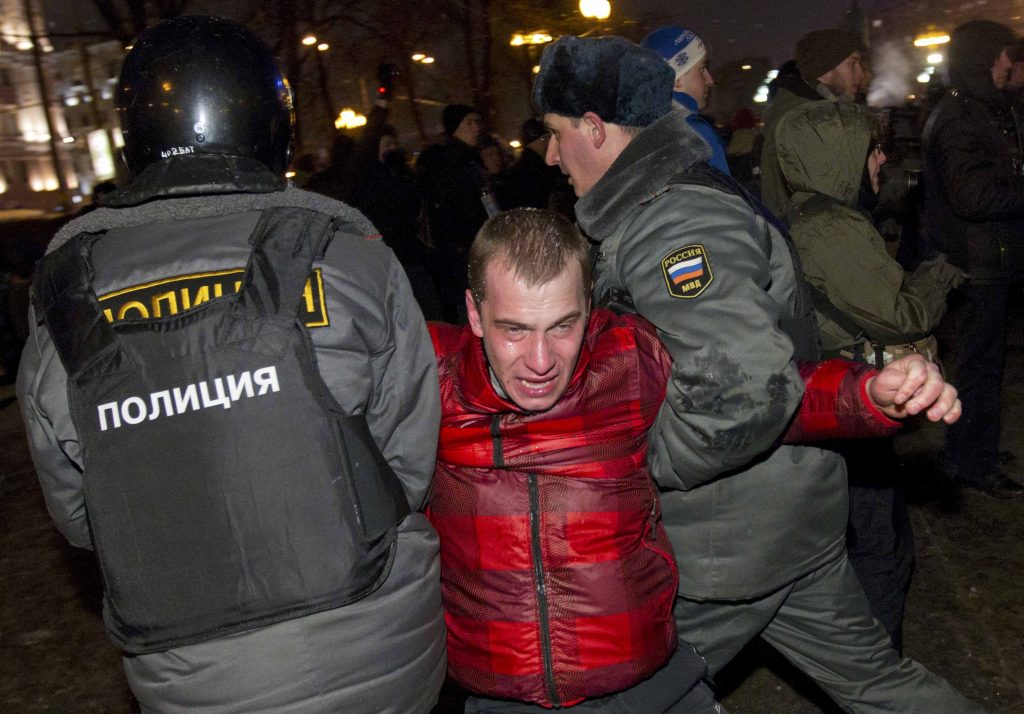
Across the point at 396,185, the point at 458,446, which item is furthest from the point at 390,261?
the point at 396,185

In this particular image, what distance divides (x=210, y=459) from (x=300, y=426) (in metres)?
0.17

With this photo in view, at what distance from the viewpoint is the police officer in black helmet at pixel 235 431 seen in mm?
1645

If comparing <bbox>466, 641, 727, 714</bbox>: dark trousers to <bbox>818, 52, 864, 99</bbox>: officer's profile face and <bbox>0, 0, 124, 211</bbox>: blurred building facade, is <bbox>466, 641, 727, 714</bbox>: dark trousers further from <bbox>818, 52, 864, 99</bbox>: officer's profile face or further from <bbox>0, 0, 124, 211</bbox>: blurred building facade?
<bbox>0, 0, 124, 211</bbox>: blurred building facade

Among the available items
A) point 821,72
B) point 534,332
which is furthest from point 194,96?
point 821,72

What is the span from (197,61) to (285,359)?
767mm

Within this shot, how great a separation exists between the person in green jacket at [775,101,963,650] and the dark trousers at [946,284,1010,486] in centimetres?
197

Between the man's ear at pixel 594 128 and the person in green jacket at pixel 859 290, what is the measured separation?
3.14ft

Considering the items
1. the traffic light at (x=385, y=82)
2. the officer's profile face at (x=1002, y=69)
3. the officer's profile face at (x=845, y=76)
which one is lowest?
the traffic light at (x=385, y=82)

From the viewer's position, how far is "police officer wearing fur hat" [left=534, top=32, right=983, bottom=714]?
81.0 inches

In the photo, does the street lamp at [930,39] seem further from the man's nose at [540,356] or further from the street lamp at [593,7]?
the man's nose at [540,356]

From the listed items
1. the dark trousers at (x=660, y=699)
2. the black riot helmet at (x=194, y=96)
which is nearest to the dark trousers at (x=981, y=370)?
the dark trousers at (x=660, y=699)

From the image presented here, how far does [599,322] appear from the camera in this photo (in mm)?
2242

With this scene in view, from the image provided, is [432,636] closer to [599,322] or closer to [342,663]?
[342,663]

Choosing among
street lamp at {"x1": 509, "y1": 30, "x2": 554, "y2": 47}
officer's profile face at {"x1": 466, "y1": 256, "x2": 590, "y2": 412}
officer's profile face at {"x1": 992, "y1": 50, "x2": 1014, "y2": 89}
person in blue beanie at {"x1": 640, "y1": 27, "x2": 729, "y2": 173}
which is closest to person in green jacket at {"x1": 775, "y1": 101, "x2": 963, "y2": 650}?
person in blue beanie at {"x1": 640, "y1": 27, "x2": 729, "y2": 173}
